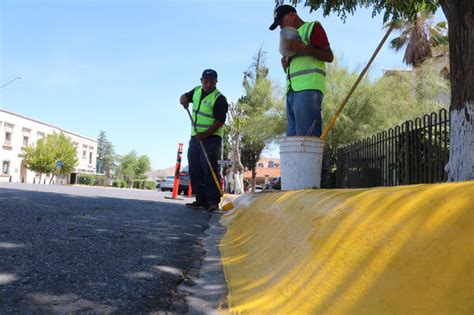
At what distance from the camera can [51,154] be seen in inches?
1991

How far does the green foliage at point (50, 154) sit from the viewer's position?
49531mm


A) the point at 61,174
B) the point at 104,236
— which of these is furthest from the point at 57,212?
the point at 61,174

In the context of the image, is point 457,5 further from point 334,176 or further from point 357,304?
point 334,176

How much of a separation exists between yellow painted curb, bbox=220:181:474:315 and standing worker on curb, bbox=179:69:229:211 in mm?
3609

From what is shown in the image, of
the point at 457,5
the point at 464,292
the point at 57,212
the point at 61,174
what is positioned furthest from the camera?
the point at 61,174

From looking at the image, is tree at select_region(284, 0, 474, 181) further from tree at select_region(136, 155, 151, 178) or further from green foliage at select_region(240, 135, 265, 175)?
tree at select_region(136, 155, 151, 178)

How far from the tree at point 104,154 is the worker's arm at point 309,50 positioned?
385ft

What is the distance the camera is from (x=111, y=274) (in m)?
Result: 1.92

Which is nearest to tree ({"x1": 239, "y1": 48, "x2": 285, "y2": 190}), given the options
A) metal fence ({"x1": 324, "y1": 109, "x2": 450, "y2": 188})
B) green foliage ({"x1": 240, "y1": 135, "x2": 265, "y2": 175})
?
green foliage ({"x1": 240, "y1": 135, "x2": 265, "y2": 175})

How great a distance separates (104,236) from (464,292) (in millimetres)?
2313

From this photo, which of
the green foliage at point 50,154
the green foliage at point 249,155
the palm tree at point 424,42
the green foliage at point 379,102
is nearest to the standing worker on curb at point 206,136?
the green foliage at point 379,102

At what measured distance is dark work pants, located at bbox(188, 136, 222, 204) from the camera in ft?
18.6

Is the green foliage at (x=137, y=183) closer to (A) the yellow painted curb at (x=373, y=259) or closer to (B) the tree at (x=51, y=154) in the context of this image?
(B) the tree at (x=51, y=154)

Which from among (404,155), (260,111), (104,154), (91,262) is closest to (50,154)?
(260,111)
